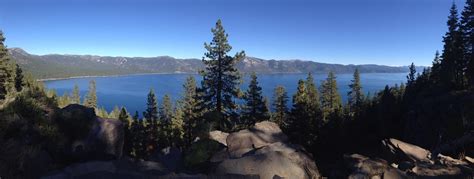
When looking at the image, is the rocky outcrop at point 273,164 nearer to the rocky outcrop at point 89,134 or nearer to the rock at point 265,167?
the rock at point 265,167

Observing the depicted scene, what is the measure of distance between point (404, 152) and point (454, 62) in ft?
122

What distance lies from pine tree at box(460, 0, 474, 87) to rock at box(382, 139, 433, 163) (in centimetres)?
3273

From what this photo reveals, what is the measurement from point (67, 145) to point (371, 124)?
134 ft

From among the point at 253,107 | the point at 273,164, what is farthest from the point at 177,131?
the point at 273,164

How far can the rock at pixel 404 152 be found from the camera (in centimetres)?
1213

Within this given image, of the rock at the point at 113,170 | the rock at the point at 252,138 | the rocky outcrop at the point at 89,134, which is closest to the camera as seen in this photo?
the rock at the point at 113,170

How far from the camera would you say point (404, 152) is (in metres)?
12.5

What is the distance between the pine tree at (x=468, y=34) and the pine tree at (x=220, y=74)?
29.1 meters

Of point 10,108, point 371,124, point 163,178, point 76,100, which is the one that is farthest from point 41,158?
point 76,100

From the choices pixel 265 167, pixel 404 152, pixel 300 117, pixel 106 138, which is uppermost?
pixel 265 167

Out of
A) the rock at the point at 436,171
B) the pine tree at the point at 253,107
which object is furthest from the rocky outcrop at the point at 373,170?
the pine tree at the point at 253,107

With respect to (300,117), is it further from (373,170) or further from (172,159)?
(373,170)

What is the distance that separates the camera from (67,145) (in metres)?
12.4

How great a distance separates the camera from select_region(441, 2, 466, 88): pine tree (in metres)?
41.8
